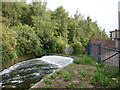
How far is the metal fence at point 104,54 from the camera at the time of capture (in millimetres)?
3986

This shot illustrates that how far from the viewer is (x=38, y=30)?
33.7 ft

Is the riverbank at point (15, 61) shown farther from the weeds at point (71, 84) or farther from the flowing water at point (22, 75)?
the weeds at point (71, 84)

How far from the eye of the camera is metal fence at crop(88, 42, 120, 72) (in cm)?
399

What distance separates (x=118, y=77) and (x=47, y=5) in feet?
33.1

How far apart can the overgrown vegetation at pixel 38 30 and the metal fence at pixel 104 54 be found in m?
3.55

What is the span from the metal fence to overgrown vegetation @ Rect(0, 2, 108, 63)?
3549 millimetres

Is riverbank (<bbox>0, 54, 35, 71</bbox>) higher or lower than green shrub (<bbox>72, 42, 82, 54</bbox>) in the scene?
lower

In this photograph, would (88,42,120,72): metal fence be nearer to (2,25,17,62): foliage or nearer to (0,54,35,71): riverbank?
(2,25,17,62): foliage

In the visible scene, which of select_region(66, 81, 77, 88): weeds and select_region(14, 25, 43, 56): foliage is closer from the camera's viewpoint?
select_region(66, 81, 77, 88): weeds

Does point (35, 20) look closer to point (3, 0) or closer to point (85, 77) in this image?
point (3, 0)

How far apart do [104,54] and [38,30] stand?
638 centimetres

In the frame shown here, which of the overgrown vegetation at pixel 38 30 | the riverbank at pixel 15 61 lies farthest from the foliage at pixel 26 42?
the riverbank at pixel 15 61

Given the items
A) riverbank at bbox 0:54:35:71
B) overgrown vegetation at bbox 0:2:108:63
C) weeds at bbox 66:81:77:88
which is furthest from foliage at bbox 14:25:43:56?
weeds at bbox 66:81:77:88

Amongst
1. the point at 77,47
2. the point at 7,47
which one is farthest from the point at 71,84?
the point at 77,47
